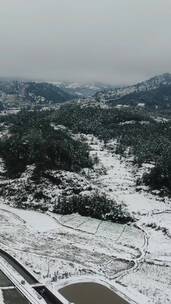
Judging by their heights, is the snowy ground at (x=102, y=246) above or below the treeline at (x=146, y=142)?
below

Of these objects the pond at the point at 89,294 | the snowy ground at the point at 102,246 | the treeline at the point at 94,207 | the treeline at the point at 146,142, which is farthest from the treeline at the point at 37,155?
the pond at the point at 89,294

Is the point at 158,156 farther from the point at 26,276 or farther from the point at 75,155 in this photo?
the point at 26,276

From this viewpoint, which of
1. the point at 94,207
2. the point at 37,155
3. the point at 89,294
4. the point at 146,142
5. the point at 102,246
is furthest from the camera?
the point at 146,142

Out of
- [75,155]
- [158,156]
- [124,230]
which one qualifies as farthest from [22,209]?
[158,156]

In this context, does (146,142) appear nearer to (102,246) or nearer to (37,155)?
(37,155)

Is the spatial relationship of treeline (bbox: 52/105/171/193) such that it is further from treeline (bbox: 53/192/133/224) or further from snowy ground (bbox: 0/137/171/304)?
treeline (bbox: 53/192/133/224)

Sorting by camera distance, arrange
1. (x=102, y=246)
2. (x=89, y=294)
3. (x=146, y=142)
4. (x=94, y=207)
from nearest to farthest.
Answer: (x=89, y=294) < (x=102, y=246) < (x=94, y=207) < (x=146, y=142)

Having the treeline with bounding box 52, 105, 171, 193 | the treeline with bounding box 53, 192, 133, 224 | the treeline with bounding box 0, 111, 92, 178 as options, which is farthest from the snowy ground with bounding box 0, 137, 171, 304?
the treeline with bounding box 0, 111, 92, 178

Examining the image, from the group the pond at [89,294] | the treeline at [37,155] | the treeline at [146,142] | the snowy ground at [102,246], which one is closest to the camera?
the pond at [89,294]

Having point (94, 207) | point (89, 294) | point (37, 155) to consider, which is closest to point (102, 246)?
point (94, 207)

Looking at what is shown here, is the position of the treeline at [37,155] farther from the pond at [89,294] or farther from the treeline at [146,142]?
the pond at [89,294]
